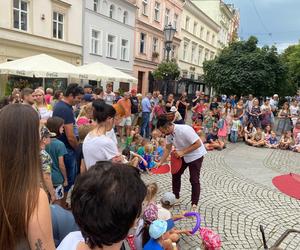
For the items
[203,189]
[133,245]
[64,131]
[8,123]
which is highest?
[8,123]

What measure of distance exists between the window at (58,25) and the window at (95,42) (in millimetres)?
2974

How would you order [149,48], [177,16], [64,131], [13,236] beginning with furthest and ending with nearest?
[177,16] → [149,48] → [64,131] → [13,236]

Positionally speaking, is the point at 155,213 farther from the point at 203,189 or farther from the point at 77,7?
the point at 77,7

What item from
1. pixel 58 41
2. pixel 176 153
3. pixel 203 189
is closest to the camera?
pixel 176 153

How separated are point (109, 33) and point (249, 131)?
50.3ft

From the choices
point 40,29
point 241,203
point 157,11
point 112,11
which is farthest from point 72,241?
point 157,11

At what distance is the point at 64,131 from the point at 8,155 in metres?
2.87

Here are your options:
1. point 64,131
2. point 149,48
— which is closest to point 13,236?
point 64,131

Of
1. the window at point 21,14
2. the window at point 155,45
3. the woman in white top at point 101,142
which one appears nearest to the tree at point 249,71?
the window at point 155,45

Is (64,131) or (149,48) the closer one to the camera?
(64,131)

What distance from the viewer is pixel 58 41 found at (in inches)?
758

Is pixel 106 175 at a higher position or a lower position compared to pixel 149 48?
lower

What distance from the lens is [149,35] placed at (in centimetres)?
2942

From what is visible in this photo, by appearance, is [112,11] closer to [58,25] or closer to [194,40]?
[58,25]
